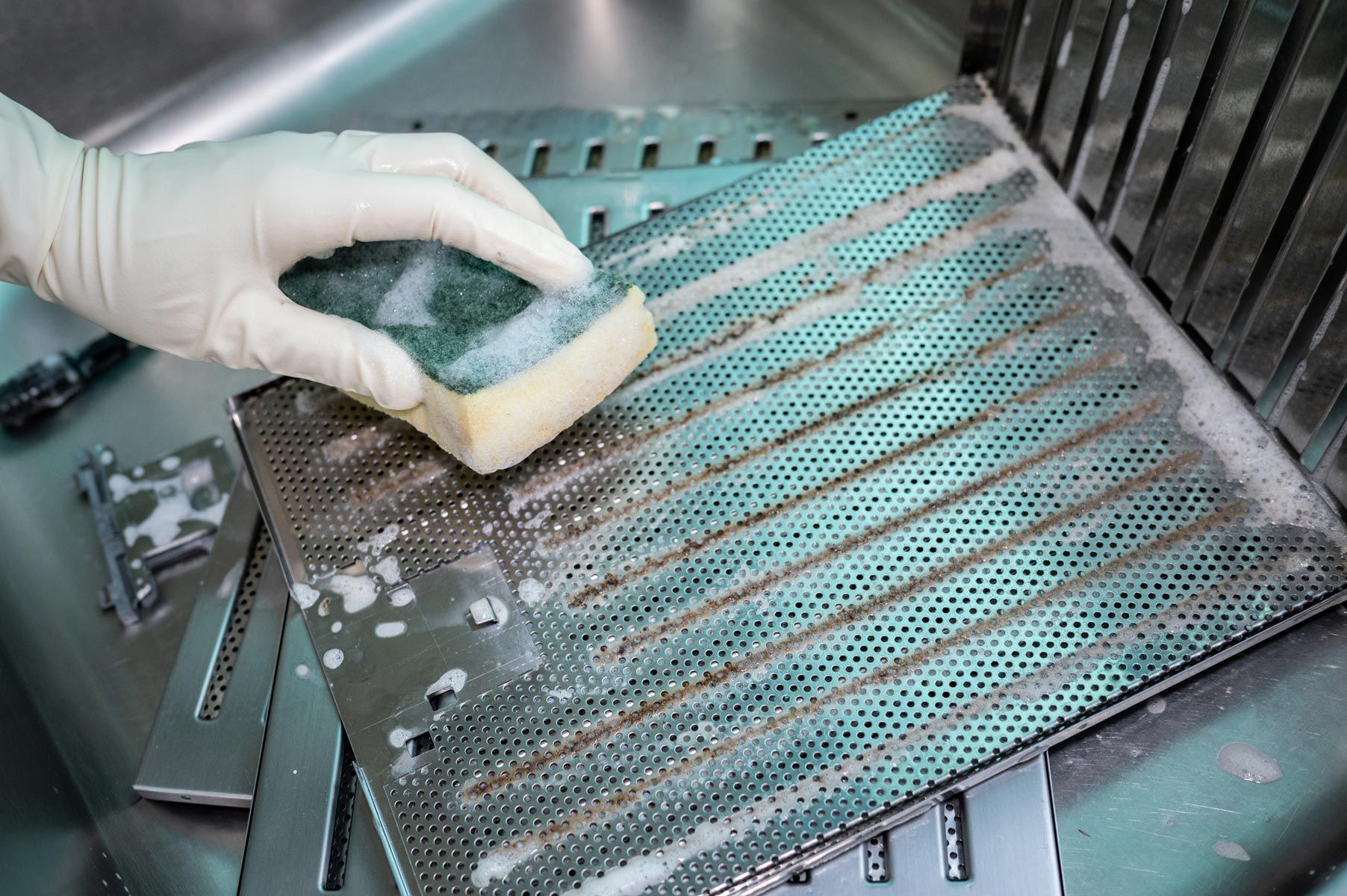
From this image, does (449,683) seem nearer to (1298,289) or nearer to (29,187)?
(29,187)

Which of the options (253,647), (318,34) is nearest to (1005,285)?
(253,647)

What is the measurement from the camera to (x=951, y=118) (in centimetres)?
174

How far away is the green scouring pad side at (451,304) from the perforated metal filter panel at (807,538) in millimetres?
184

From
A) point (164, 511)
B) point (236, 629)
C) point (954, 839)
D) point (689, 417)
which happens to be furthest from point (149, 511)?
point (954, 839)

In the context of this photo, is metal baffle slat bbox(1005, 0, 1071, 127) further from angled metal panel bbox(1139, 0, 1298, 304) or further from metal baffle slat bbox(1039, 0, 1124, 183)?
angled metal panel bbox(1139, 0, 1298, 304)

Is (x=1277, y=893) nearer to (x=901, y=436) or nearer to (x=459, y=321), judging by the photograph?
(x=901, y=436)

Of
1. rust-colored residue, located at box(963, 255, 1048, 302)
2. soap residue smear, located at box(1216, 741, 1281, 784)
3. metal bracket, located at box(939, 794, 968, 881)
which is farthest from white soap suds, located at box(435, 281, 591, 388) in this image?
soap residue smear, located at box(1216, 741, 1281, 784)

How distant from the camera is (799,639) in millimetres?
1262

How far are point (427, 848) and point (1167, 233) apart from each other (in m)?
1.19

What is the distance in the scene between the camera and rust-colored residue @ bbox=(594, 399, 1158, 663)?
50.3 inches

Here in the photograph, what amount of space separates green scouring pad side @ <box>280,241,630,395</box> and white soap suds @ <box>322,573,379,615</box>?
28 cm

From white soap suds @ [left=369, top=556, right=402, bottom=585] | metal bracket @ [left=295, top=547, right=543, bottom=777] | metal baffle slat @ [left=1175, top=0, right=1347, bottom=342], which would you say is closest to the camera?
metal baffle slat @ [left=1175, top=0, right=1347, bottom=342]

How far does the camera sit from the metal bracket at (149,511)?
160 centimetres

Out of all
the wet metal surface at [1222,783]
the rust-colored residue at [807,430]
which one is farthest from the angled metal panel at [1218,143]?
the wet metal surface at [1222,783]
